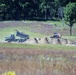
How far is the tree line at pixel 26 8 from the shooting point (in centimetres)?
11616

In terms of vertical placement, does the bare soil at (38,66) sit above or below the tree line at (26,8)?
above

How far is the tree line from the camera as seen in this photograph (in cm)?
11616

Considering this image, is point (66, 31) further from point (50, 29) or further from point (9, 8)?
point (9, 8)

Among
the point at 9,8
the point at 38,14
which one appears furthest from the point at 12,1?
the point at 38,14

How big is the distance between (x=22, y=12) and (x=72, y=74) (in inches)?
4399

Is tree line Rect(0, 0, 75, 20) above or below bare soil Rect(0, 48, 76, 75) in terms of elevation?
below

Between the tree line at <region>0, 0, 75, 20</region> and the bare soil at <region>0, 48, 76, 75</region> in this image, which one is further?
the tree line at <region>0, 0, 75, 20</region>

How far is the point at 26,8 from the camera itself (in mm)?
122562

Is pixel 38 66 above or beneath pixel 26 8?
above

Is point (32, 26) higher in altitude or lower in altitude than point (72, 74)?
lower

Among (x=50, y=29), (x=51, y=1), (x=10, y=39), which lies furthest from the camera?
(x=51, y=1)

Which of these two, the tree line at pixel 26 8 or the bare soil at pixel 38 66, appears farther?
the tree line at pixel 26 8

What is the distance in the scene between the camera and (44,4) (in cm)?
12525

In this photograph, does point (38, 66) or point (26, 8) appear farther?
point (26, 8)
